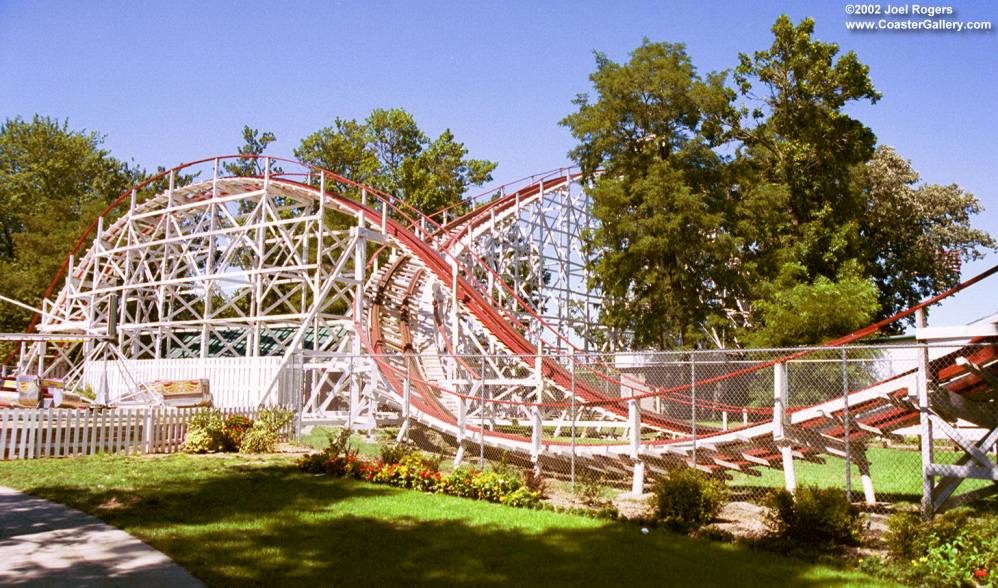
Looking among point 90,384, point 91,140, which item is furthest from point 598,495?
point 91,140

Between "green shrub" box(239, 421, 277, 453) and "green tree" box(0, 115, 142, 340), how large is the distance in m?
31.1

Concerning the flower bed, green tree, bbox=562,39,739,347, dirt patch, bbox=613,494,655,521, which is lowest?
dirt patch, bbox=613,494,655,521

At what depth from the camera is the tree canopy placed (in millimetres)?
26016

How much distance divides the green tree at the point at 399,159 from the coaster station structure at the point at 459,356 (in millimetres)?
1853

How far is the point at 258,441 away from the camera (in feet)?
55.6

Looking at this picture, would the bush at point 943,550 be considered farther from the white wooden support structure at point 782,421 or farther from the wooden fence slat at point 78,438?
the wooden fence slat at point 78,438

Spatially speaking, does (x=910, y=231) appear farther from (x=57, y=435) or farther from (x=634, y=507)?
(x=57, y=435)

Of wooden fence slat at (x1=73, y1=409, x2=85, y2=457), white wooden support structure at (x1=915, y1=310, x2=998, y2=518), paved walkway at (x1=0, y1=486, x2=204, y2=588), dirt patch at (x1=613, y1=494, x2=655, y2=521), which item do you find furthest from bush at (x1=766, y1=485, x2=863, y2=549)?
wooden fence slat at (x1=73, y1=409, x2=85, y2=457)

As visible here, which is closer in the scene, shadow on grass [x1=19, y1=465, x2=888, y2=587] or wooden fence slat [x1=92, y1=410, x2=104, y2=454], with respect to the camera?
shadow on grass [x1=19, y1=465, x2=888, y2=587]

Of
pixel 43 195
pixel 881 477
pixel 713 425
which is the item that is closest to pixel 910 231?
pixel 713 425

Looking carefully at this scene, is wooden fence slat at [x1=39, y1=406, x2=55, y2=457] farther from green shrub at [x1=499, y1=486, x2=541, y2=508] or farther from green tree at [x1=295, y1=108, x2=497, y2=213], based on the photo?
green tree at [x1=295, y1=108, x2=497, y2=213]

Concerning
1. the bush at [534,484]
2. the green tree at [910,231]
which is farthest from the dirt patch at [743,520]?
the green tree at [910,231]

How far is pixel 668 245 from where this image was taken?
25531 mm

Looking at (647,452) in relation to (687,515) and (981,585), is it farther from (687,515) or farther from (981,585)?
(981,585)
